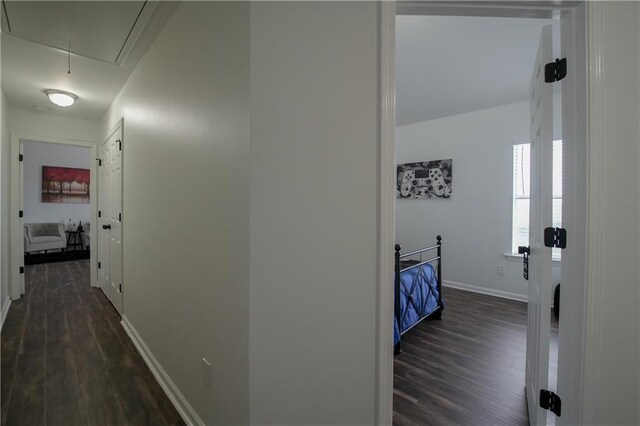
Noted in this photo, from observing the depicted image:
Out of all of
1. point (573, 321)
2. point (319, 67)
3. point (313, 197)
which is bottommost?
point (573, 321)

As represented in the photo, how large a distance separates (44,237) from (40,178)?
1.54 meters

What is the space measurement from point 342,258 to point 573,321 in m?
0.98

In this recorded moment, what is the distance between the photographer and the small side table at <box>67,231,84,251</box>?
6566mm

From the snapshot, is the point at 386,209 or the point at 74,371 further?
the point at 74,371

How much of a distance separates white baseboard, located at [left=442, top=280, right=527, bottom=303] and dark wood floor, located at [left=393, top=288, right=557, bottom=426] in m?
0.54

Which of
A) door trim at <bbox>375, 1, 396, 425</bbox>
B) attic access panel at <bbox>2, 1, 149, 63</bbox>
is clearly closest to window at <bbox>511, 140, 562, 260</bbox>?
door trim at <bbox>375, 1, 396, 425</bbox>

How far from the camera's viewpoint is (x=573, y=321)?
3.69 ft

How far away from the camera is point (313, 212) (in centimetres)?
108

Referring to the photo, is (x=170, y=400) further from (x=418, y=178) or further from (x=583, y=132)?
(x=418, y=178)

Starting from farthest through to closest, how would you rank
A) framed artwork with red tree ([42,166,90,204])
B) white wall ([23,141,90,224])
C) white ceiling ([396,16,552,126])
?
framed artwork with red tree ([42,166,90,204]) < white wall ([23,141,90,224]) < white ceiling ([396,16,552,126])

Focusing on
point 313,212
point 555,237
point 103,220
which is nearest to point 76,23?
point 313,212

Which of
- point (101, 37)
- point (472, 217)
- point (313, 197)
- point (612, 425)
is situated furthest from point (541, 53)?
point (472, 217)

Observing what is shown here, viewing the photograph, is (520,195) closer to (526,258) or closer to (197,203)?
(526,258)

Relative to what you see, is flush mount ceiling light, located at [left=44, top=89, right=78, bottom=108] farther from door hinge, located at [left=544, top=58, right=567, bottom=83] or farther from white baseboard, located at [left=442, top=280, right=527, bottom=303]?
white baseboard, located at [left=442, top=280, right=527, bottom=303]
